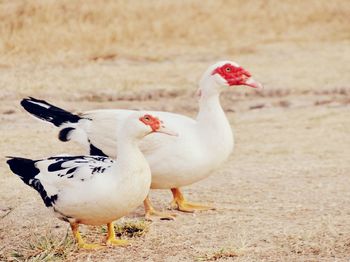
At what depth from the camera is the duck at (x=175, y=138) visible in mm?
7938

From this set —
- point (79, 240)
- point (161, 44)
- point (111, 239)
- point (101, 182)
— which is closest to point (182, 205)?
point (111, 239)

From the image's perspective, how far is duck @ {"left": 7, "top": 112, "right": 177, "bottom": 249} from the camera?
6.70m

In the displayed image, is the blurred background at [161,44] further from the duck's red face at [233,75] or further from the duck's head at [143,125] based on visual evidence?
the duck's head at [143,125]

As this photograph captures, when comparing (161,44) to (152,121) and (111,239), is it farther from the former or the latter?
(152,121)

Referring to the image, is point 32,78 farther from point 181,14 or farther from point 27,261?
point 27,261

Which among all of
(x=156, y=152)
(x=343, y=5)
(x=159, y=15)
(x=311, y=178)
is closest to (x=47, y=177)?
(x=156, y=152)

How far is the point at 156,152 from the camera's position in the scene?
7973 mm

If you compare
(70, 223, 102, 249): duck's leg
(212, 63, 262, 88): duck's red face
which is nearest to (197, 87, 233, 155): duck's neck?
(212, 63, 262, 88): duck's red face

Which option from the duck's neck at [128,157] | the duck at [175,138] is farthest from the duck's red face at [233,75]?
the duck's neck at [128,157]

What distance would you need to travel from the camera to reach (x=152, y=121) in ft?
22.7

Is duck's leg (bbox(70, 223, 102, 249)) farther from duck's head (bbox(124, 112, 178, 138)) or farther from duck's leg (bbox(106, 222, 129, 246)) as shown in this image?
duck's head (bbox(124, 112, 178, 138))

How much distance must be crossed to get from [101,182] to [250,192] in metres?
2.92

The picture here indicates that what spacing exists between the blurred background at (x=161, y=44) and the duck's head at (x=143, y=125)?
7224 mm

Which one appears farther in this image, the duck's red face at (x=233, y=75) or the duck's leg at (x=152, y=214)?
the duck's red face at (x=233, y=75)
